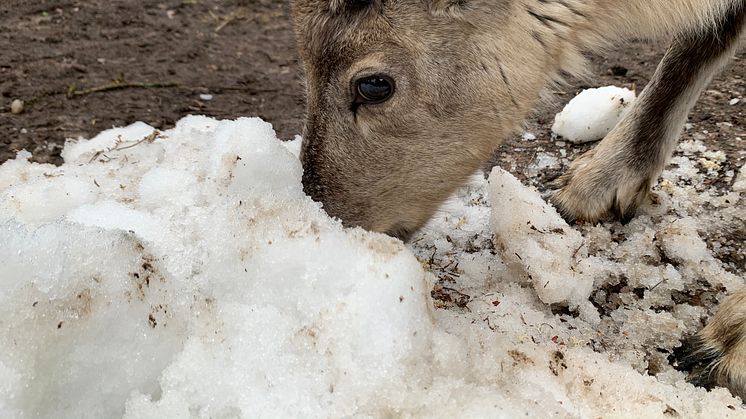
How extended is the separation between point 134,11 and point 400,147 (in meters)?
3.79

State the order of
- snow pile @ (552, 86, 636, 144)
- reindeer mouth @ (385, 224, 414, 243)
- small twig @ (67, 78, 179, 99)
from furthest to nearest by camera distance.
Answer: small twig @ (67, 78, 179, 99)
snow pile @ (552, 86, 636, 144)
reindeer mouth @ (385, 224, 414, 243)

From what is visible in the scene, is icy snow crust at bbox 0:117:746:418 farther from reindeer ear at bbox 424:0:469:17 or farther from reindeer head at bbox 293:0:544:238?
reindeer ear at bbox 424:0:469:17

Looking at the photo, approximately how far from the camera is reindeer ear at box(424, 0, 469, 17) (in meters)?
2.47

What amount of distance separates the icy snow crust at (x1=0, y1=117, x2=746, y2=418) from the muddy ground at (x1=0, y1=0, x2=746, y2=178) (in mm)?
1079

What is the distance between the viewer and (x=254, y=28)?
575 centimetres

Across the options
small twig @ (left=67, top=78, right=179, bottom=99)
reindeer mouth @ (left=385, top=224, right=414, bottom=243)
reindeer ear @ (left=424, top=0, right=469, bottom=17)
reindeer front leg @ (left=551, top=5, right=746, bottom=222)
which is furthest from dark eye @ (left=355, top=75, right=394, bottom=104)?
small twig @ (left=67, top=78, right=179, bottom=99)

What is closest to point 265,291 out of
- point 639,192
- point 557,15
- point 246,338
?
point 246,338

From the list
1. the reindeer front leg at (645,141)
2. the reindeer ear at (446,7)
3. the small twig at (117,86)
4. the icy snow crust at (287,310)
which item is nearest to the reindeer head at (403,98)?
the reindeer ear at (446,7)

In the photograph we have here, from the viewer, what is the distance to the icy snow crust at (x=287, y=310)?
5.95ft

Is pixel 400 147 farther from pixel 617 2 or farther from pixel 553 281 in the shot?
pixel 617 2

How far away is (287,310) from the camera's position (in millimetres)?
2043

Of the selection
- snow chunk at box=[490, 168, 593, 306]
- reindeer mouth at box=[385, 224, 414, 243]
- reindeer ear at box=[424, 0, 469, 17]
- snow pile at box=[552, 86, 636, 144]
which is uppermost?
reindeer ear at box=[424, 0, 469, 17]

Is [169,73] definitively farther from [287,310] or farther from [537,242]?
[287,310]

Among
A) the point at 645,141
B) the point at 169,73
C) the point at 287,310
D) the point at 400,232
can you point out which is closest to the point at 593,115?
the point at 645,141
